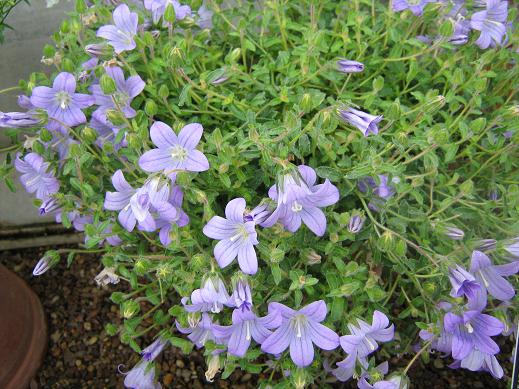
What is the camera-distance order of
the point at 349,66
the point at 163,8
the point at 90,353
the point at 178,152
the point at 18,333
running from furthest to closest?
the point at 90,353 < the point at 18,333 < the point at 163,8 < the point at 349,66 < the point at 178,152

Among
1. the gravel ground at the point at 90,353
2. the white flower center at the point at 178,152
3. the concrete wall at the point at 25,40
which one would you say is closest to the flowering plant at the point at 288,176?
the white flower center at the point at 178,152

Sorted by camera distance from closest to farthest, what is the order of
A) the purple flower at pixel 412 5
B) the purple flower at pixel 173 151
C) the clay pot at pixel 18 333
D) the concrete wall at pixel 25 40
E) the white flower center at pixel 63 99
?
the purple flower at pixel 173 151
the white flower center at pixel 63 99
the purple flower at pixel 412 5
the clay pot at pixel 18 333
the concrete wall at pixel 25 40

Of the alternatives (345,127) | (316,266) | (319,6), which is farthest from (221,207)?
(319,6)

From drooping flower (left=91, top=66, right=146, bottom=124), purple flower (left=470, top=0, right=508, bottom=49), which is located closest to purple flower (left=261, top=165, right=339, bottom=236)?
drooping flower (left=91, top=66, right=146, bottom=124)

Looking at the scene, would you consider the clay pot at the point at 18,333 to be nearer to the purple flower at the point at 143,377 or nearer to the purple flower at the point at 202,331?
the purple flower at the point at 143,377

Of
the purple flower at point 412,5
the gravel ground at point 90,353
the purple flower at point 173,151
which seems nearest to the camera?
the purple flower at point 173,151

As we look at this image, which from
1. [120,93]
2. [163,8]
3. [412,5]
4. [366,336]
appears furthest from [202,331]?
[412,5]

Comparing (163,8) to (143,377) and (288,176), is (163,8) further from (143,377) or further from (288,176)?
(143,377)
